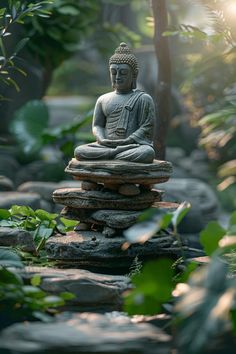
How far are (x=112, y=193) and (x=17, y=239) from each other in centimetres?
82

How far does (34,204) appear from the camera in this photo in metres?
8.62

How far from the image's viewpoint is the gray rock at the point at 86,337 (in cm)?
428

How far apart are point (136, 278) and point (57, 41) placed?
8.31m

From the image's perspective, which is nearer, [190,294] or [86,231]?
[190,294]

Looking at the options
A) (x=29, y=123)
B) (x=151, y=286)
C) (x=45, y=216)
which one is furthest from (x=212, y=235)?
(x=29, y=123)

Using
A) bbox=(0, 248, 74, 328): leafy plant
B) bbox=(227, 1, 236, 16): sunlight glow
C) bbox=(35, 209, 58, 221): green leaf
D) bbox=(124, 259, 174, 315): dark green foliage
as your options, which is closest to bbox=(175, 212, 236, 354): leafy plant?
bbox=(124, 259, 174, 315): dark green foliage

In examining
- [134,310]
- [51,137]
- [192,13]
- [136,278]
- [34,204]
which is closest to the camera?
[136,278]

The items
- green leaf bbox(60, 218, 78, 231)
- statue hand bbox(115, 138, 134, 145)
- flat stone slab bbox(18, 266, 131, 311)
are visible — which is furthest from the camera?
green leaf bbox(60, 218, 78, 231)

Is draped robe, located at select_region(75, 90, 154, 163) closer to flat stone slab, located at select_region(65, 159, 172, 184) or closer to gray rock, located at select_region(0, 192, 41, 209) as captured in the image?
flat stone slab, located at select_region(65, 159, 172, 184)

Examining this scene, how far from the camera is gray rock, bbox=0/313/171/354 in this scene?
169 inches

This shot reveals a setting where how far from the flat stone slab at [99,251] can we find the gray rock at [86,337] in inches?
43.8

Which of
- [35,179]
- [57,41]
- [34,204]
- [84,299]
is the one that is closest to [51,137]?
[35,179]

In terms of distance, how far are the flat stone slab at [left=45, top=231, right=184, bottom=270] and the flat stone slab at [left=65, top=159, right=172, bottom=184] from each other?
44 centimetres

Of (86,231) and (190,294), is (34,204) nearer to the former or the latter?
(86,231)
